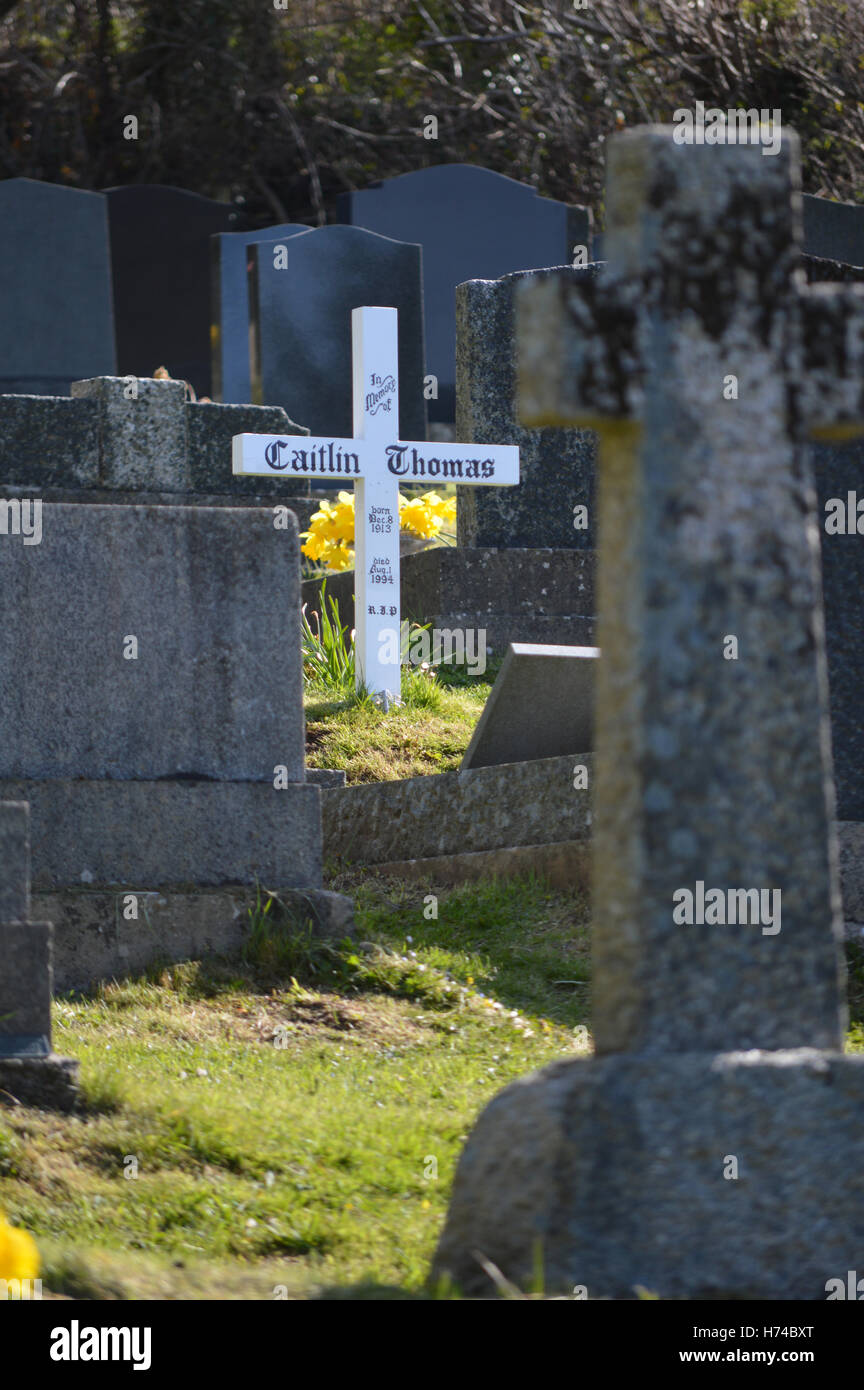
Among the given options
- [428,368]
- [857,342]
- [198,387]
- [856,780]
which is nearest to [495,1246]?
[857,342]

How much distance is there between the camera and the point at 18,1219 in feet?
8.45

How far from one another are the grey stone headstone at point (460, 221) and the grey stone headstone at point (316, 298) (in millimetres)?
3867

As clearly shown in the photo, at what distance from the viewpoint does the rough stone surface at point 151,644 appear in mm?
4125

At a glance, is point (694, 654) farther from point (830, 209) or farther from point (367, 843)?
point (830, 209)

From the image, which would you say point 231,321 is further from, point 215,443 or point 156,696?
point 156,696

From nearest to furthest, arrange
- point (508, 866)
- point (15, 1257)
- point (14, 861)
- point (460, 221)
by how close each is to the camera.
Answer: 1. point (15, 1257)
2. point (14, 861)
3. point (508, 866)
4. point (460, 221)

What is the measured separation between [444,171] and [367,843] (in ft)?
33.5

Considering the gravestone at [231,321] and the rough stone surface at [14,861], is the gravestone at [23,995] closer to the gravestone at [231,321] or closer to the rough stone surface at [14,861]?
the rough stone surface at [14,861]

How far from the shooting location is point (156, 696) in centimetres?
421

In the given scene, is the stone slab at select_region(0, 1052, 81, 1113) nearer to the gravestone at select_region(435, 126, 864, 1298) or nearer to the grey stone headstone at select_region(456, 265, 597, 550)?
the gravestone at select_region(435, 126, 864, 1298)

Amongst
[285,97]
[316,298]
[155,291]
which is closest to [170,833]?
[316,298]

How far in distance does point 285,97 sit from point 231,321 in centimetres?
748

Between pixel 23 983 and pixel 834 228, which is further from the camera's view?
pixel 834 228

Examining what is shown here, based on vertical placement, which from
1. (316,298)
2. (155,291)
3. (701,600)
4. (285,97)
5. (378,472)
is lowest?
(701,600)
